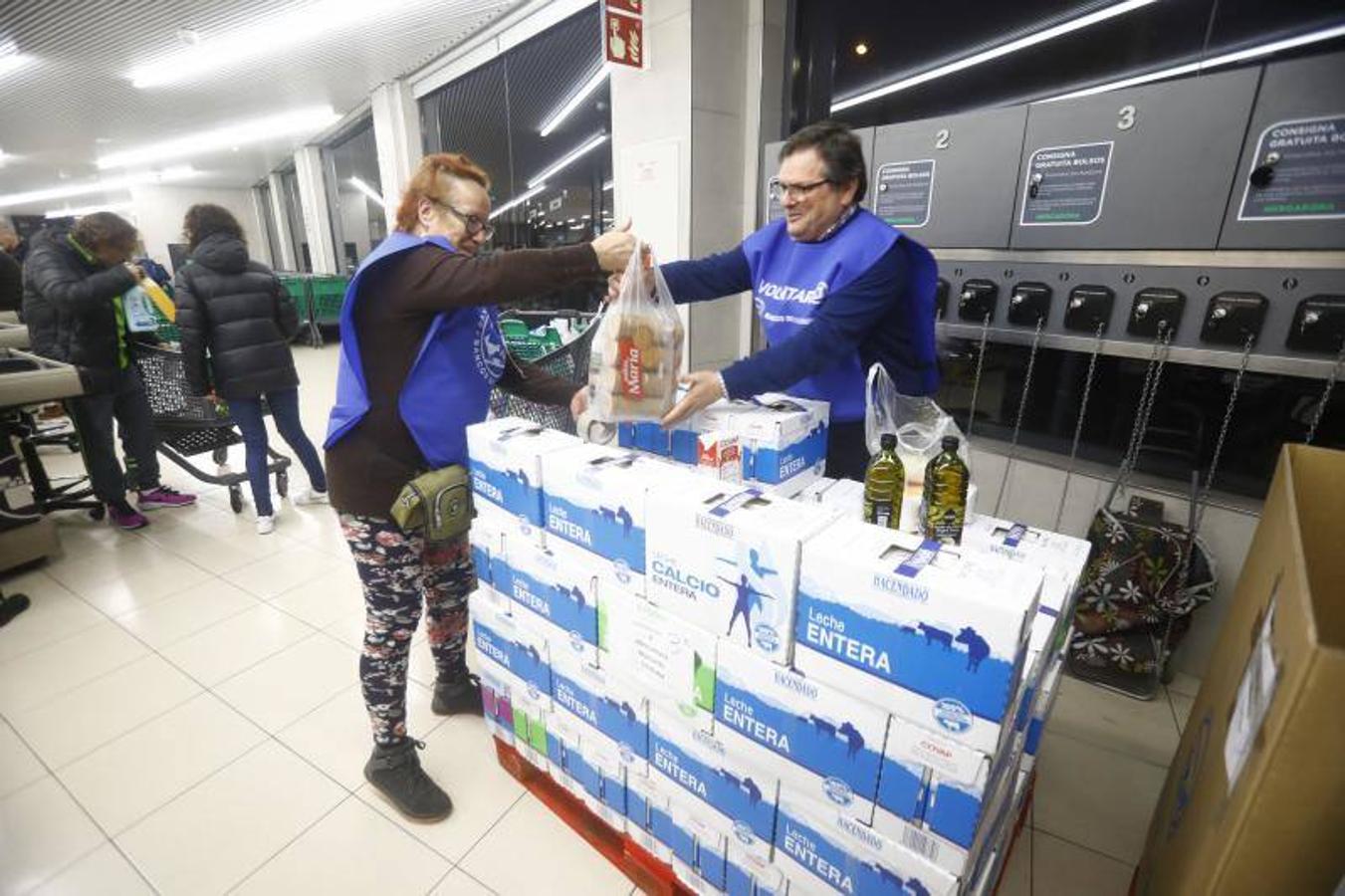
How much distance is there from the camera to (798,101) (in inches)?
141

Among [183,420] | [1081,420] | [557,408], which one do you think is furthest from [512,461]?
[183,420]

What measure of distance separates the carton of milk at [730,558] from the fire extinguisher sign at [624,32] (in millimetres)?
3161

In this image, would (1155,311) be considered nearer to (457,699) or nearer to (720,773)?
(720,773)

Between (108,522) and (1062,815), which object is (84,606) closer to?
(108,522)

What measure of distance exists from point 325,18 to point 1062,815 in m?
7.15

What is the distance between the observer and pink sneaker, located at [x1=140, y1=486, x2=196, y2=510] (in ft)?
12.8

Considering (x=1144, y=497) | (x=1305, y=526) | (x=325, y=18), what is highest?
(x=325, y=18)

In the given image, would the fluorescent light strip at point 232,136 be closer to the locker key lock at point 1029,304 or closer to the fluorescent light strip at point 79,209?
the locker key lock at point 1029,304

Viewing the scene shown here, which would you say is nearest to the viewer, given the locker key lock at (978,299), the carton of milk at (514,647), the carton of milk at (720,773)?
the carton of milk at (720,773)

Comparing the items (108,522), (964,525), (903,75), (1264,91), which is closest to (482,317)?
(964,525)

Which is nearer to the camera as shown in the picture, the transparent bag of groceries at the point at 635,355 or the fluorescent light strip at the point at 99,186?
the transparent bag of groceries at the point at 635,355

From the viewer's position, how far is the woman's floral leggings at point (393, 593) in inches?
62.8

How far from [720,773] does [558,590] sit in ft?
1.73

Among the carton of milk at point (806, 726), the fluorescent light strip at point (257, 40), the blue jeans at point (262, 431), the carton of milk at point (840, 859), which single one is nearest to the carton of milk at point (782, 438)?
the carton of milk at point (806, 726)
